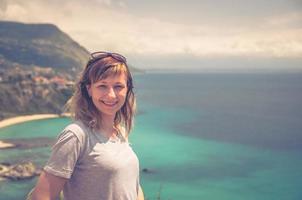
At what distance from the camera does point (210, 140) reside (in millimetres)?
95688

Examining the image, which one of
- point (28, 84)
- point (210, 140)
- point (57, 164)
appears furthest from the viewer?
point (28, 84)

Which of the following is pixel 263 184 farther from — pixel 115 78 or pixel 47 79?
pixel 47 79

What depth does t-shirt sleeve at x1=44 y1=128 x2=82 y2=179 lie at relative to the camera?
11.6 feet

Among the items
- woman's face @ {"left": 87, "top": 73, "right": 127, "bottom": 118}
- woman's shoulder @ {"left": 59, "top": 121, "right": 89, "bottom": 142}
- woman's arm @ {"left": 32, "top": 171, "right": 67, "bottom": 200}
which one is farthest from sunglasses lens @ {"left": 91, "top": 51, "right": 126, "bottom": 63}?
woman's arm @ {"left": 32, "top": 171, "right": 67, "bottom": 200}

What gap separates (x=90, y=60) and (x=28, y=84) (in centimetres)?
14130

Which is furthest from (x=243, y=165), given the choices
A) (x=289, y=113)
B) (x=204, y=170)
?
(x=289, y=113)

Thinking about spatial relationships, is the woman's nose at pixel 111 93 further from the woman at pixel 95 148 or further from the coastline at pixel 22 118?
the coastline at pixel 22 118

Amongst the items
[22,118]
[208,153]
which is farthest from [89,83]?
[22,118]

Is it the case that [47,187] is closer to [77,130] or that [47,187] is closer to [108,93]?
[77,130]

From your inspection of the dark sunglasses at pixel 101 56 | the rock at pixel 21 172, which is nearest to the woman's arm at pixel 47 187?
the dark sunglasses at pixel 101 56

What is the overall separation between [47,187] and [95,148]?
0.55 meters

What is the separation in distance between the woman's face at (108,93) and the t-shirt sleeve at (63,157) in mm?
612

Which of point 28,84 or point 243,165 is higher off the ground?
point 28,84

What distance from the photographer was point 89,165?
12.2ft
